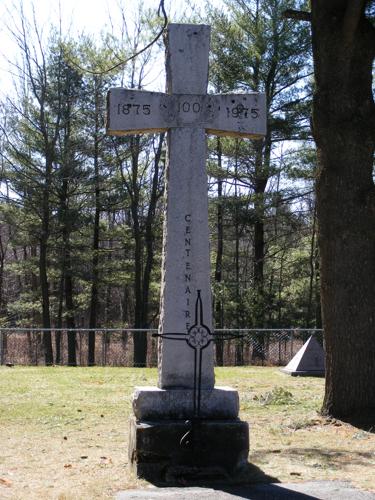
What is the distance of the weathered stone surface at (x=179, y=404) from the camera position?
5.52 meters

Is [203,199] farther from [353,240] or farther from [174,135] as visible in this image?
[353,240]

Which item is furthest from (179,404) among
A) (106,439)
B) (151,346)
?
(151,346)

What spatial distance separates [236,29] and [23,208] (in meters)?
10.9

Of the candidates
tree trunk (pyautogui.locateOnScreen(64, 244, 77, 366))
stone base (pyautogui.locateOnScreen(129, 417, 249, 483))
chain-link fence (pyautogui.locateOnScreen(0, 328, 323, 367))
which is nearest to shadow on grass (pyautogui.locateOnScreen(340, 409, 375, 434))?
stone base (pyautogui.locateOnScreen(129, 417, 249, 483))

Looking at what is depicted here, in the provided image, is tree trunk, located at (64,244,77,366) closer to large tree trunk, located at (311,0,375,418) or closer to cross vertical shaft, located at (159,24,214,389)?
large tree trunk, located at (311,0,375,418)

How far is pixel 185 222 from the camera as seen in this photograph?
18.9 ft

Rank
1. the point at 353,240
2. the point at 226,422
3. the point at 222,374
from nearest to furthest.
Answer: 1. the point at 226,422
2. the point at 353,240
3. the point at 222,374

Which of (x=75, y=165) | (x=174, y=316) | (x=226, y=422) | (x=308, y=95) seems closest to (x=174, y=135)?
(x=174, y=316)

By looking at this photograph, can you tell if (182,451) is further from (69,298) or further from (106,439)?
(69,298)

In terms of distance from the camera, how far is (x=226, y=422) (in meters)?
5.50

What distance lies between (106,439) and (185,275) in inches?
91.1

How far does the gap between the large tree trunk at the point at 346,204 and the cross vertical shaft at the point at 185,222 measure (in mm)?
2621

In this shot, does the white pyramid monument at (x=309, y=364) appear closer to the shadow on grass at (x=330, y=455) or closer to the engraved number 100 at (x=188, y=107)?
the shadow on grass at (x=330, y=455)

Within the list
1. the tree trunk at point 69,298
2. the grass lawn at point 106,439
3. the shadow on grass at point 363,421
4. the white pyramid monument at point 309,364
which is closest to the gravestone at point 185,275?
the grass lawn at point 106,439
